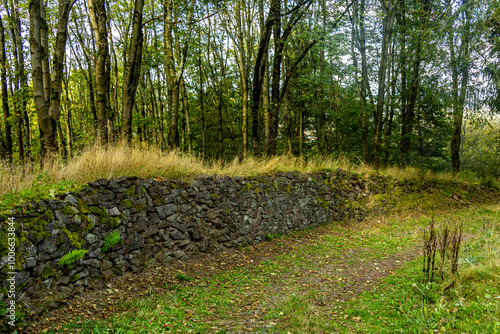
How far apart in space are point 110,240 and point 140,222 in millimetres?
715

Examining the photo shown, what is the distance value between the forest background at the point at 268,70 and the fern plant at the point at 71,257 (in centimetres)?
224

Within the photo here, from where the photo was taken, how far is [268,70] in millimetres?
12234

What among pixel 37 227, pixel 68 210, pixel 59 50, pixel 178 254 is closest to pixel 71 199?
pixel 68 210

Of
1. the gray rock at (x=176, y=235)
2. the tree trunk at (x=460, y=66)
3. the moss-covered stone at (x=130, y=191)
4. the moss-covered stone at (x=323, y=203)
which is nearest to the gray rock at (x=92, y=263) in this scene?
the moss-covered stone at (x=130, y=191)

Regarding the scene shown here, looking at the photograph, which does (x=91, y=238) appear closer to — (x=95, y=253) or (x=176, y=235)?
(x=95, y=253)

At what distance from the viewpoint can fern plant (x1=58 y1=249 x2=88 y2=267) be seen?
147 inches

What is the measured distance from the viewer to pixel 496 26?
11.5m

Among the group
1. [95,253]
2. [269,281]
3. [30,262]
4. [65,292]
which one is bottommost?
[269,281]

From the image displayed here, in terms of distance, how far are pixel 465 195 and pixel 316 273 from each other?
38.7 ft

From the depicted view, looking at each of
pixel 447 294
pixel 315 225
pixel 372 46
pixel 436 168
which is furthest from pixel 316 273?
pixel 372 46

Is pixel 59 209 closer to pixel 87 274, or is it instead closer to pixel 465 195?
pixel 87 274

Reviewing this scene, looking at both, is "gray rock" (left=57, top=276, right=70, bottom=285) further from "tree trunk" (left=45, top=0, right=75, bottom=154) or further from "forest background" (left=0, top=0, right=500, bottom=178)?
"tree trunk" (left=45, top=0, right=75, bottom=154)

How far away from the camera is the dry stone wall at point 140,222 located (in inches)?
137

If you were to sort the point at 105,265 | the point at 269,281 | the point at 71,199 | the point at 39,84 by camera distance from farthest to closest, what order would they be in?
the point at 39,84 < the point at 269,281 < the point at 105,265 < the point at 71,199
